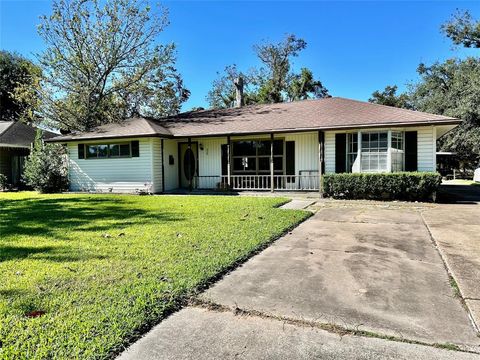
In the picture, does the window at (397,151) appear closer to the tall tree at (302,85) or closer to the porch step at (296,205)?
the porch step at (296,205)

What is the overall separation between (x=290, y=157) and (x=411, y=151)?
4935 millimetres

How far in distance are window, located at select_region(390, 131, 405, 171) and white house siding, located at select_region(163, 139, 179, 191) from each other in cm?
1009

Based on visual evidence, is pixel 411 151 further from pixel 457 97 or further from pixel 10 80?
pixel 10 80

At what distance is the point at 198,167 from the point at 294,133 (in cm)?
517

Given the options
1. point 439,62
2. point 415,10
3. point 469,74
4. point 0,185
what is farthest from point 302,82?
point 0,185

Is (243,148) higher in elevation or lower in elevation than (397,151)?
higher

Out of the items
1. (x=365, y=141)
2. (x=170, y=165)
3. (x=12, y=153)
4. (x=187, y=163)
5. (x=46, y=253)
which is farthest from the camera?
(x=12, y=153)

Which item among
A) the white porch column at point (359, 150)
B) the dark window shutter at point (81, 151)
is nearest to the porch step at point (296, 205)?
the white porch column at point (359, 150)

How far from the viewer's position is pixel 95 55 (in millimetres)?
23312

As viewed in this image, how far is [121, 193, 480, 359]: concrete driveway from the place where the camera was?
2.51 meters

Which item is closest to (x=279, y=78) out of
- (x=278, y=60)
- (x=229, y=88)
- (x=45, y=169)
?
(x=278, y=60)

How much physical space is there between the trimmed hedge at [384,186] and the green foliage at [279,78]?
77.5ft

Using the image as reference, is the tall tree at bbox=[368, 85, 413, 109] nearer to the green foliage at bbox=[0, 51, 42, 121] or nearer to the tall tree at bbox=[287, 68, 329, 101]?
the tall tree at bbox=[287, 68, 329, 101]

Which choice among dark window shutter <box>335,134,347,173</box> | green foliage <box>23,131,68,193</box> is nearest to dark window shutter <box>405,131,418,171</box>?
dark window shutter <box>335,134,347,173</box>
